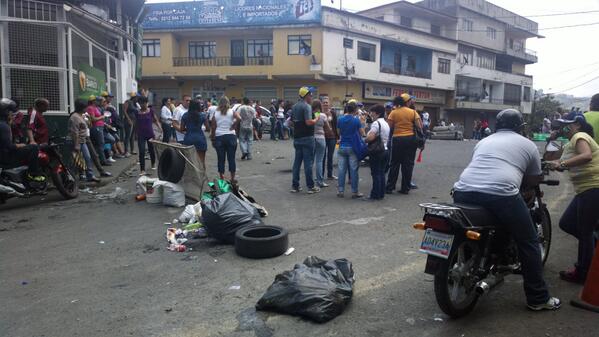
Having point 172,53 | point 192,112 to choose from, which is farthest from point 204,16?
point 192,112

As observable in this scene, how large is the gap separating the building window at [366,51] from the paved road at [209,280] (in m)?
30.0

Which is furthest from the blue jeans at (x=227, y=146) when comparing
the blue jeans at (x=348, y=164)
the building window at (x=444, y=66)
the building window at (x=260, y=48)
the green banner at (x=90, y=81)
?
the building window at (x=444, y=66)

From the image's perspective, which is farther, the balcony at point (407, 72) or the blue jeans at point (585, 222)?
the balcony at point (407, 72)

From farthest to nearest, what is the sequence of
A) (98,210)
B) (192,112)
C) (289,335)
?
(192,112) → (98,210) → (289,335)

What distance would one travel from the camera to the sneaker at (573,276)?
4434 millimetres

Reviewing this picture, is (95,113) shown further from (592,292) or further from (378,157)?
(592,292)

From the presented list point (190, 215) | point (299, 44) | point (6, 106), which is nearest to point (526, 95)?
point (299, 44)

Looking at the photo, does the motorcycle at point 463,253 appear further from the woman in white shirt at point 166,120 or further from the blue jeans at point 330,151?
the woman in white shirt at point 166,120

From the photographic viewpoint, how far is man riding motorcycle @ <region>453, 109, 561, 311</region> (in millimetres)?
3629

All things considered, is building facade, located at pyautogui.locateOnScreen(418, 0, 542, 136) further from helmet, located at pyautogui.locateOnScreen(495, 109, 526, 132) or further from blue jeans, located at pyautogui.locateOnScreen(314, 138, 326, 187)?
helmet, located at pyautogui.locateOnScreen(495, 109, 526, 132)

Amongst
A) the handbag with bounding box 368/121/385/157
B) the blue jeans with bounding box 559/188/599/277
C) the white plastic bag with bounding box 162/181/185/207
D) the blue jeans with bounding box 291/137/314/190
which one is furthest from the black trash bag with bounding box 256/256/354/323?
the blue jeans with bounding box 291/137/314/190

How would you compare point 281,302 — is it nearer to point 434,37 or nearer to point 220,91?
point 220,91

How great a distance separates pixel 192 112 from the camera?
859cm

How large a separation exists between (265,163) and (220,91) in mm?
25325
